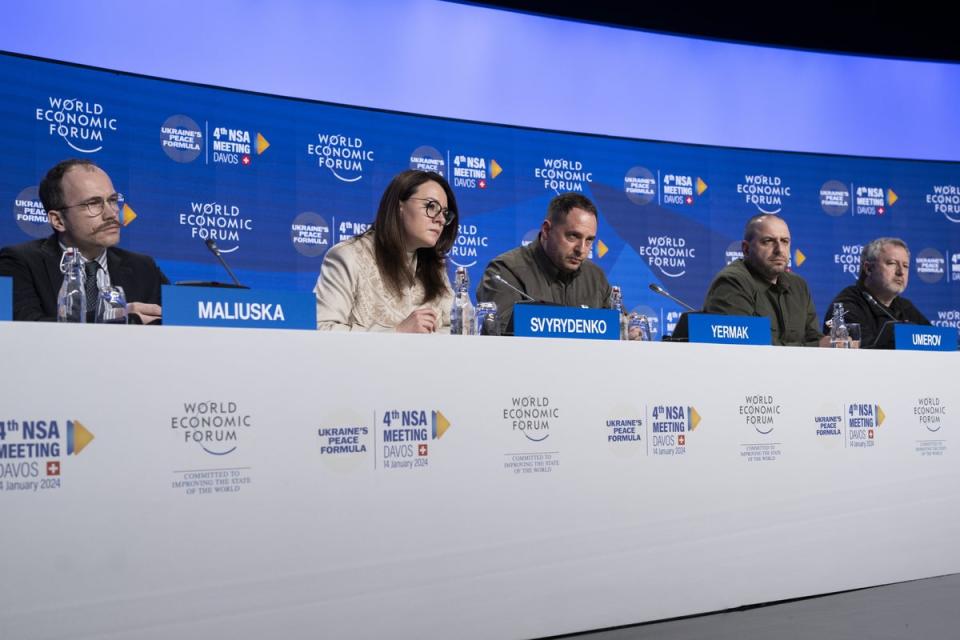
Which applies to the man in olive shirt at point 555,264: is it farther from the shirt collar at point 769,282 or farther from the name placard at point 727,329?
the name placard at point 727,329

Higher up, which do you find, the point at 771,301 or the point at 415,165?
the point at 415,165

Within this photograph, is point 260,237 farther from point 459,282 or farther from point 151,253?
point 459,282

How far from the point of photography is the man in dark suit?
107 inches

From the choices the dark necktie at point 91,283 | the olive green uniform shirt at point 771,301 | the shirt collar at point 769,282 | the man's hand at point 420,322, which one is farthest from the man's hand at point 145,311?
the shirt collar at point 769,282

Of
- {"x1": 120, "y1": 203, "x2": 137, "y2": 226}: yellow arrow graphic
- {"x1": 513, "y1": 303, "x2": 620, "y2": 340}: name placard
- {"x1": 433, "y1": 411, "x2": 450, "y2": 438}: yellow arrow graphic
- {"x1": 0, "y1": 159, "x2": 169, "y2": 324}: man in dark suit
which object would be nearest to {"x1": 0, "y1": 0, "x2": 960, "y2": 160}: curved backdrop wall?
{"x1": 120, "y1": 203, "x2": 137, "y2": 226}: yellow arrow graphic

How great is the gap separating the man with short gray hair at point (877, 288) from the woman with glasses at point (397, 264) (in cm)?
194

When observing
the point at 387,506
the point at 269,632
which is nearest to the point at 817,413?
the point at 387,506

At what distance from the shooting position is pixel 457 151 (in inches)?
187

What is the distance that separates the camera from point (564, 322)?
7.68 feet

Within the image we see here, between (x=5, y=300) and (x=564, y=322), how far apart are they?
124cm

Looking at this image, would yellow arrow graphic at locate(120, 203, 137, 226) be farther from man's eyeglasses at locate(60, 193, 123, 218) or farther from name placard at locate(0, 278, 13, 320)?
name placard at locate(0, 278, 13, 320)

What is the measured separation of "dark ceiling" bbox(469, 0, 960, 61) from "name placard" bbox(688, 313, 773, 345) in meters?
2.90

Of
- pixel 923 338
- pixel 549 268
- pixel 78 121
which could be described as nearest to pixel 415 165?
pixel 549 268

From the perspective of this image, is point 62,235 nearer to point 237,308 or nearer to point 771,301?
point 237,308
